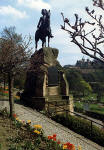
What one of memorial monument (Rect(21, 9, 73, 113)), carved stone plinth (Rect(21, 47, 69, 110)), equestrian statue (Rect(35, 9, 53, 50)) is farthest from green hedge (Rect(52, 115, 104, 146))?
equestrian statue (Rect(35, 9, 53, 50))

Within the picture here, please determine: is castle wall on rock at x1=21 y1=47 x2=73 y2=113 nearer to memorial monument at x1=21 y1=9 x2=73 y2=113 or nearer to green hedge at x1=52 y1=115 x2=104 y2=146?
memorial monument at x1=21 y1=9 x2=73 y2=113

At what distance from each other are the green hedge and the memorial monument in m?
2.93

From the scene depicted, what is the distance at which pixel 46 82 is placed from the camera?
588 inches

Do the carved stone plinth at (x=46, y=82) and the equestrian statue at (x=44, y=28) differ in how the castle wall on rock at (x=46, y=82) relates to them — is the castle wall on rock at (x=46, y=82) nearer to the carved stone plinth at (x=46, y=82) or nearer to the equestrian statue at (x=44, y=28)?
the carved stone plinth at (x=46, y=82)

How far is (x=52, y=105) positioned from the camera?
45.0 ft

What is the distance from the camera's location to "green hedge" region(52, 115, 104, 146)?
9047 mm

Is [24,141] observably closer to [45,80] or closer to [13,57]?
[13,57]

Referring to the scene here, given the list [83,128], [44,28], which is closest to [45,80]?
[44,28]

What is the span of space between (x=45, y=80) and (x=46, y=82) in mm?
261

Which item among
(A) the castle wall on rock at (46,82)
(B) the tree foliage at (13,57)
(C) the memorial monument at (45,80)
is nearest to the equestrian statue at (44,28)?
(C) the memorial monument at (45,80)

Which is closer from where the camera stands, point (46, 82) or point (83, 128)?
point (83, 128)

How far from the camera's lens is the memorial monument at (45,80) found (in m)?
14.4

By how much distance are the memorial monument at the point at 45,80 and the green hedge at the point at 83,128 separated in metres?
2.93

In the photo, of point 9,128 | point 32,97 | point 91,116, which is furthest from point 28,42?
point 91,116
